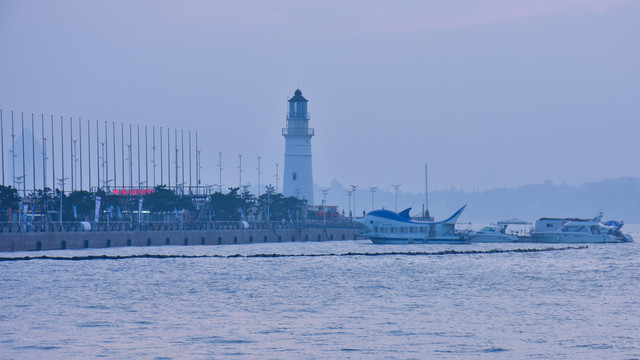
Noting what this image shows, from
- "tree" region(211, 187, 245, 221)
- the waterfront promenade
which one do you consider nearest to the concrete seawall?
the waterfront promenade

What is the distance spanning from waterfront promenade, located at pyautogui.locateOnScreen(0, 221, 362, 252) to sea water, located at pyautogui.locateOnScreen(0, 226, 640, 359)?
15368 millimetres

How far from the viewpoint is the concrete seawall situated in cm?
10594

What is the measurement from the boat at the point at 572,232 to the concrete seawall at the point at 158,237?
37.3 metres

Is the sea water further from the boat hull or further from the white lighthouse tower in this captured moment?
the white lighthouse tower

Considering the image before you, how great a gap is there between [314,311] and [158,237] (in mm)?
80789

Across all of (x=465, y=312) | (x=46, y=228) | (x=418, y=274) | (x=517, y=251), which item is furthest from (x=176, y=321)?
(x=517, y=251)

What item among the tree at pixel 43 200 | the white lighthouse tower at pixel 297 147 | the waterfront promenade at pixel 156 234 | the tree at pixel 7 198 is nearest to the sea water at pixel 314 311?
the waterfront promenade at pixel 156 234

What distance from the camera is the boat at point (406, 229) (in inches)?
5743

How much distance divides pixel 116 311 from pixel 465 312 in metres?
17.4

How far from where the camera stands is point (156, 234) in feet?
433

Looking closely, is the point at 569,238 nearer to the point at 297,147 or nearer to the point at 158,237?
the point at 297,147

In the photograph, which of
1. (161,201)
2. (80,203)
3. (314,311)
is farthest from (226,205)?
(314,311)

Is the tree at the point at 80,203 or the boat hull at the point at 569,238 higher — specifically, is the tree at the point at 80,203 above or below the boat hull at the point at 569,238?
above

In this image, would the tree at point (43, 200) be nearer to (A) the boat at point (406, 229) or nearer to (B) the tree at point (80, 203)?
(B) the tree at point (80, 203)
